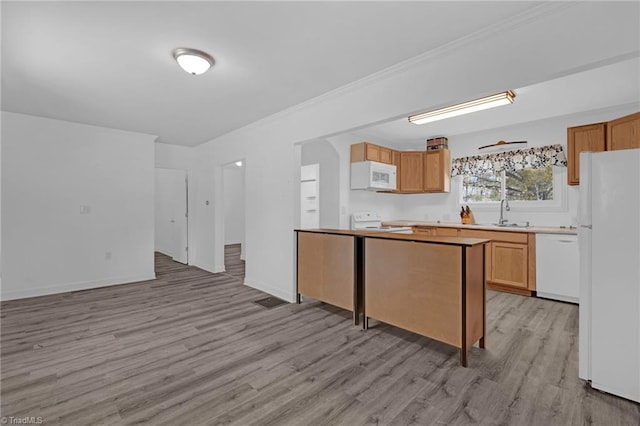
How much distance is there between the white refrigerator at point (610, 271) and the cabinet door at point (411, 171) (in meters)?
3.51

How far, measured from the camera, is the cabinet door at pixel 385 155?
212 inches

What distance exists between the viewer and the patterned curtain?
4.41m

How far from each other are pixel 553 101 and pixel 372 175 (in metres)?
2.52

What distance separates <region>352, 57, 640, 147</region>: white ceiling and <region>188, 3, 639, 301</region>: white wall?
53 cm

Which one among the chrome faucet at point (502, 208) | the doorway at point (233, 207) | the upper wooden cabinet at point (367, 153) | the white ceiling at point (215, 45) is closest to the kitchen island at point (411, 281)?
the white ceiling at point (215, 45)

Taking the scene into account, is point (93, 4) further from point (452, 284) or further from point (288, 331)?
point (452, 284)

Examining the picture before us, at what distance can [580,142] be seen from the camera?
12.5 feet

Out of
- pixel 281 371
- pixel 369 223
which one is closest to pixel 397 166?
pixel 369 223

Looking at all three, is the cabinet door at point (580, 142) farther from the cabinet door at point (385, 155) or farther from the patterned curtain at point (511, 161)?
the cabinet door at point (385, 155)

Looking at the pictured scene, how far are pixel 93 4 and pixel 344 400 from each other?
3000 millimetres

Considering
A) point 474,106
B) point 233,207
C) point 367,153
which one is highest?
point 474,106

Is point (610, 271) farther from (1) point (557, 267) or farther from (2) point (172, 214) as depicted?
(2) point (172, 214)

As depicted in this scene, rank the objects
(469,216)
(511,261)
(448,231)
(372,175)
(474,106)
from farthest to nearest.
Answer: (469,216)
(372,175)
(448,231)
(511,261)
(474,106)

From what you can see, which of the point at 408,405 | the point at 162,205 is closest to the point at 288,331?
the point at 408,405
